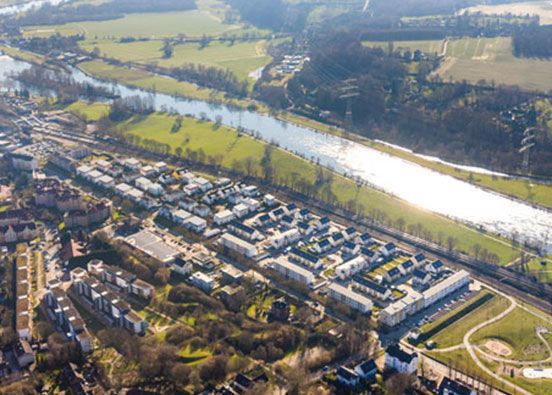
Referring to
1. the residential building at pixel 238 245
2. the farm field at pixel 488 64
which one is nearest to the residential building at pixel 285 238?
the residential building at pixel 238 245

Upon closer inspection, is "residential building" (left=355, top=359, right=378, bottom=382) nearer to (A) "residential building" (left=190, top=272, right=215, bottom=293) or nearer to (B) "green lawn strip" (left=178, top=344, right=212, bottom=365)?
(B) "green lawn strip" (left=178, top=344, right=212, bottom=365)

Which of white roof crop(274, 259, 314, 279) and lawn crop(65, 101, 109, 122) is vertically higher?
white roof crop(274, 259, 314, 279)

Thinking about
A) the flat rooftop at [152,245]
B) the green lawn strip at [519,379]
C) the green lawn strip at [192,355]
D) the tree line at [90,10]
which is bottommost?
the green lawn strip at [192,355]

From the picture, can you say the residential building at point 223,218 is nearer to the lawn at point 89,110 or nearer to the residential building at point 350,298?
the residential building at point 350,298

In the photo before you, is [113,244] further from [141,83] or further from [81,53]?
[81,53]

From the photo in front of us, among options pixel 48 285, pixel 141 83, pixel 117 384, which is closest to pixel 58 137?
pixel 141 83

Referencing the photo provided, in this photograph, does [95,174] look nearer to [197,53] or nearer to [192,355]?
[192,355]

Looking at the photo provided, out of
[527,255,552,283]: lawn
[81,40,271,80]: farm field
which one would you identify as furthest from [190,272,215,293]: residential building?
[81,40,271,80]: farm field
